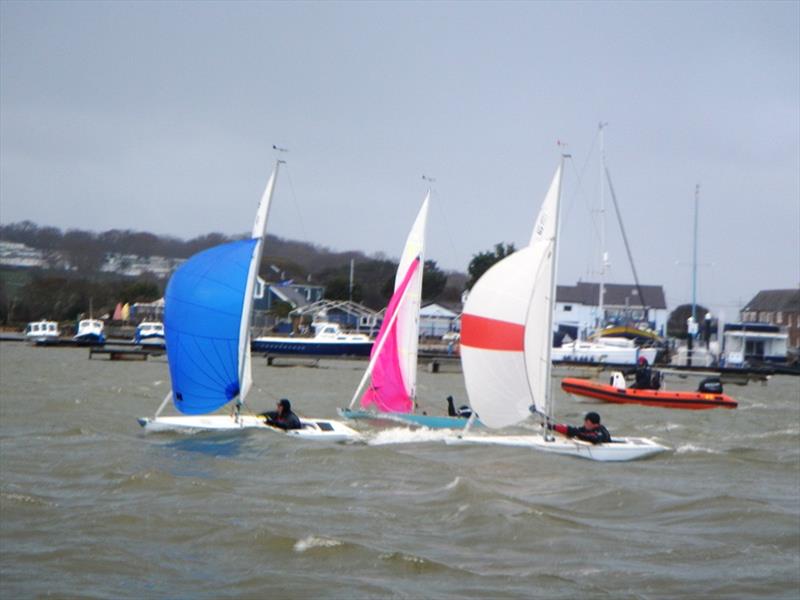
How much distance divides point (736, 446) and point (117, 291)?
3066 inches

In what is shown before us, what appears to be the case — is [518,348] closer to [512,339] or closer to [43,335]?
[512,339]

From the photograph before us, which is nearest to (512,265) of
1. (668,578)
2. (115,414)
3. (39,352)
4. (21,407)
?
(668,578)

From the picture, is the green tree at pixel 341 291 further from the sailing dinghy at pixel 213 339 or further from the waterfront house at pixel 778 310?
the sailing dinghy at pixel 213 339

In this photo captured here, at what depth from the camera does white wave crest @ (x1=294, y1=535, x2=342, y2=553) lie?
11531mm

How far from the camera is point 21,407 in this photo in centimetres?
2627

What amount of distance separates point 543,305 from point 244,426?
5.45 meters

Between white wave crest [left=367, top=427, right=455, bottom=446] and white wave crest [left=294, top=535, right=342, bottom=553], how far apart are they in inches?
313

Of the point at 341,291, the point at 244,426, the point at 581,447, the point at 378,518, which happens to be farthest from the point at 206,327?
the point at 341,291

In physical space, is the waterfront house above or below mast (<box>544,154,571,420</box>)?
above

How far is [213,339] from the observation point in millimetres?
19578

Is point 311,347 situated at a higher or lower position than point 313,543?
higher

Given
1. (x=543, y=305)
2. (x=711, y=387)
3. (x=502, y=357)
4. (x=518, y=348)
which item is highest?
(x=543, y=305)

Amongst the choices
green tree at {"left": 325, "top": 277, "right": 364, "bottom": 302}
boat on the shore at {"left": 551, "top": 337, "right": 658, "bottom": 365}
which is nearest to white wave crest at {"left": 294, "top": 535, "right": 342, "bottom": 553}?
boat on the shore at {"left": 551, "top": 337, "right": 658, "bottom": 365}

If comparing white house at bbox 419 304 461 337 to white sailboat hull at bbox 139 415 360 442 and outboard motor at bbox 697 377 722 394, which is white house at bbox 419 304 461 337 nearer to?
outboard motor at bbox 697 377 722 394
